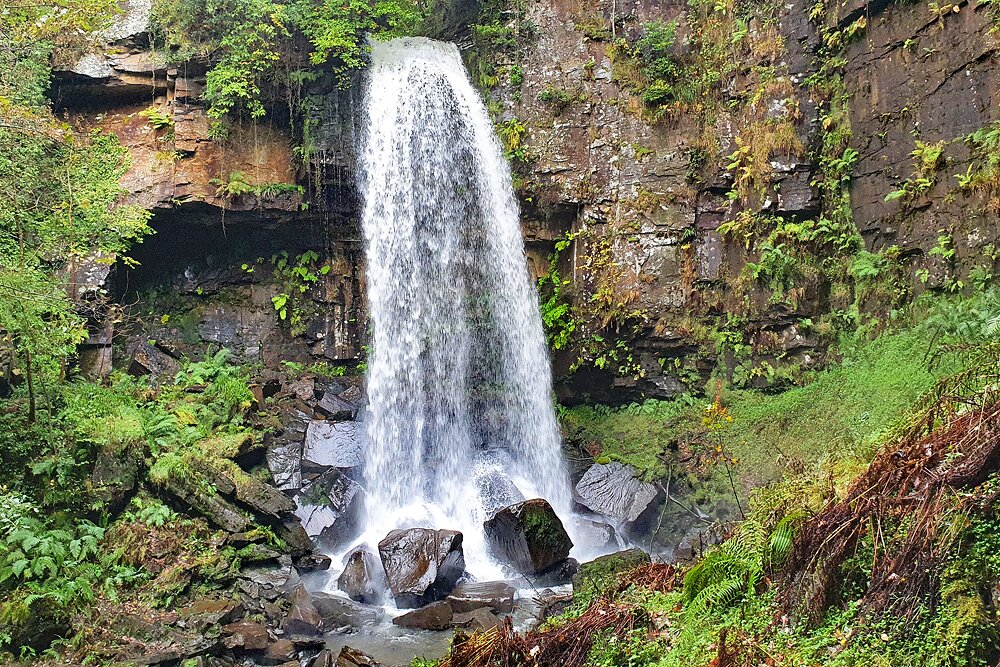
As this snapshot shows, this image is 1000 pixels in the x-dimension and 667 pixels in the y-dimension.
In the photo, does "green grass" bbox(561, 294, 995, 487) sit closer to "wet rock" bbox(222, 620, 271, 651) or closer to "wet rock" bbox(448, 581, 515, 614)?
"wet rock" bbox(448, 581, 515, 614)

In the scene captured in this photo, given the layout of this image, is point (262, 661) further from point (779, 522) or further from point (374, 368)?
point (374, 368)

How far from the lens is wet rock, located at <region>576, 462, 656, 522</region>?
9766mm

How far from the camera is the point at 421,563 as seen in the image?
25.7 feet

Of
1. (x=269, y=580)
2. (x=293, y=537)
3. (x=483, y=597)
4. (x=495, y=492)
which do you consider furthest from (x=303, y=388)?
(x=483, y=597)

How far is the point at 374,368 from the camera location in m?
11.5

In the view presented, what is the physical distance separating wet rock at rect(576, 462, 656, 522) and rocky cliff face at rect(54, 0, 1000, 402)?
1.93 meters

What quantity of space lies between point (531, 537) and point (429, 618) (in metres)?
1.68

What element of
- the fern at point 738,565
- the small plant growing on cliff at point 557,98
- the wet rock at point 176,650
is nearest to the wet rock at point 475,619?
the wet rock at point 176,650

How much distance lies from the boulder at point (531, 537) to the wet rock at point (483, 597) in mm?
494

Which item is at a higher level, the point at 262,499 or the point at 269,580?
the point at 262,499

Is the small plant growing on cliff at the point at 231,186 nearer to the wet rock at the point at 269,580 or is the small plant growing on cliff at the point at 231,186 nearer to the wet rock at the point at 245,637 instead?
the wet rock at the point at 269,580

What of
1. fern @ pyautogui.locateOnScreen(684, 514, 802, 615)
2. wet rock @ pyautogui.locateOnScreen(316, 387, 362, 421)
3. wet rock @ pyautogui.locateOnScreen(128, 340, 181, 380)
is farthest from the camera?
wet rock @ pyautogui.locateOnScreen(316, 387, 362, 421)

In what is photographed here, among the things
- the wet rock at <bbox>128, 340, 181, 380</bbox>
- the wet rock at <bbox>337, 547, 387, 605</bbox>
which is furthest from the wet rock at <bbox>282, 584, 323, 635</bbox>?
the wet rock at <bbox>128, 340, 181, 380</bbox>

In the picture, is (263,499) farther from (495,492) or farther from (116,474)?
(495,492)
